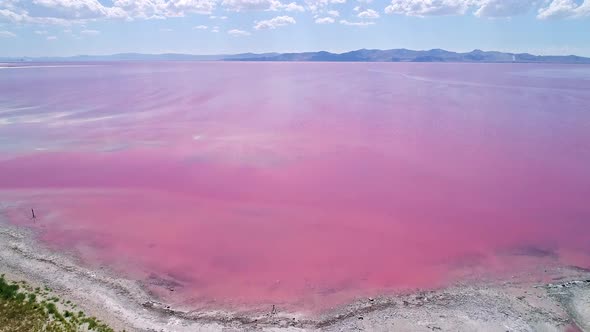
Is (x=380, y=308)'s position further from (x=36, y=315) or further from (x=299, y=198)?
(x=36, y=315)

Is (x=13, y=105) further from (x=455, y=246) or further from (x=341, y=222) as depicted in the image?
(x=455, y=246)

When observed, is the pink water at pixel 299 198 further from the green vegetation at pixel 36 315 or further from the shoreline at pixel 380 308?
the green vegetation at pixel 36 315

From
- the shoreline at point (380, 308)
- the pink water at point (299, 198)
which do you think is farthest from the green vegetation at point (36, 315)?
the pink water at point (299, 198)

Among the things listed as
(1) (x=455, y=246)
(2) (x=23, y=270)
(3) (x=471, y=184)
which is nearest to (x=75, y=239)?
(2) (x=23, y=270)

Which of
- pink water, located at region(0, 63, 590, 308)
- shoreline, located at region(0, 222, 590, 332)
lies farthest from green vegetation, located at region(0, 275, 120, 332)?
pink water, located at region(0, 63, 590, 308)

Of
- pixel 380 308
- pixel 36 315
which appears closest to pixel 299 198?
pixel 380 308
